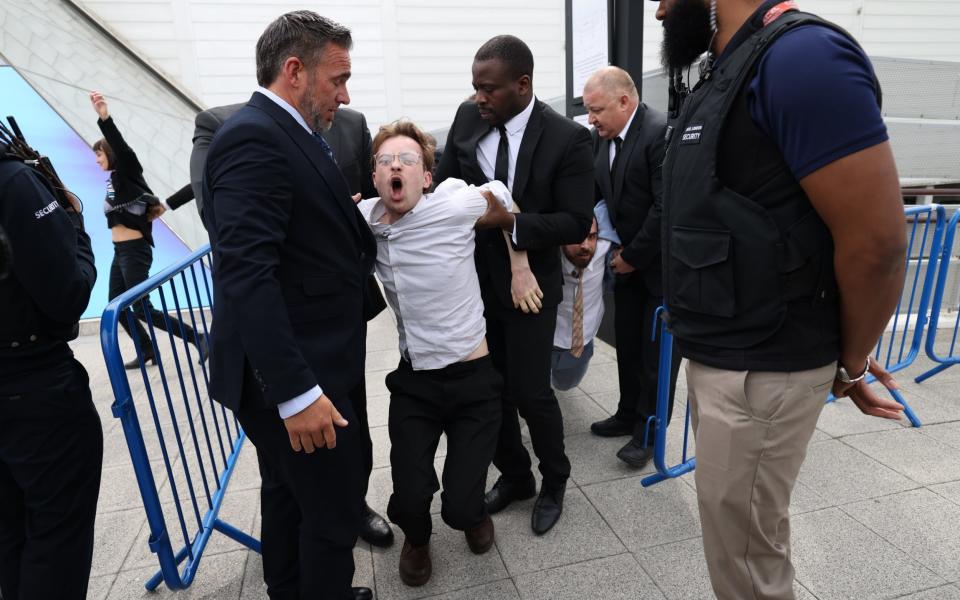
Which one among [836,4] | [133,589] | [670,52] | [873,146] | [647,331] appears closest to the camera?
[873,146]

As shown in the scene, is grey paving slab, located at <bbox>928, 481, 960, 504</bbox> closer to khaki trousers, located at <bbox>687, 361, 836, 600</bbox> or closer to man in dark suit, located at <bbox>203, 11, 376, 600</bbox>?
khaki trousers, located at <bbox>687, 361, 836, 600</bbox>

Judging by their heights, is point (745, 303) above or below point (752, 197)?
below

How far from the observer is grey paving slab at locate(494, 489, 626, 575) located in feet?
7.55

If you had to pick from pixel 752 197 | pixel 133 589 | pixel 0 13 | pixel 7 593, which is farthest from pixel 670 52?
pixel 0 13

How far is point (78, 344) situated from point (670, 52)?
21.6 ft

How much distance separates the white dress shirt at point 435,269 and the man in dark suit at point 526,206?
0.53ft

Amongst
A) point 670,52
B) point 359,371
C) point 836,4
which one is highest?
point 836,4

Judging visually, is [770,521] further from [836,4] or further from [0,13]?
[836,4]

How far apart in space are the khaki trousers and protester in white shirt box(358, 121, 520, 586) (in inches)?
40.5

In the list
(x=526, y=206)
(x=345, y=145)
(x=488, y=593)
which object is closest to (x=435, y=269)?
(x=526, y=206)

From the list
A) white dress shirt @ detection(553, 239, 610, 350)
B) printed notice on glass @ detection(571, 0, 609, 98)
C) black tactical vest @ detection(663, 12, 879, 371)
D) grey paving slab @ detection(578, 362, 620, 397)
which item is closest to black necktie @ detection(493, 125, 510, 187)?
white dress shirt @ detection(553, 239, 610, 350)

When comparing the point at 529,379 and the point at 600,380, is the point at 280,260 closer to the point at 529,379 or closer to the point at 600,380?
the point at 529,379

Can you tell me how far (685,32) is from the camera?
139 cm

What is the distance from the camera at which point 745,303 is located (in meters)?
1.26
